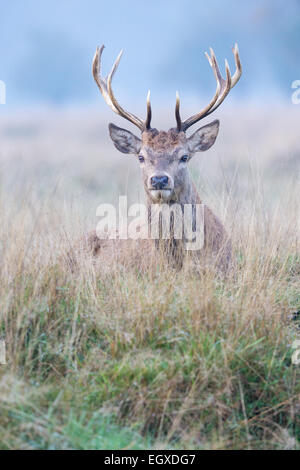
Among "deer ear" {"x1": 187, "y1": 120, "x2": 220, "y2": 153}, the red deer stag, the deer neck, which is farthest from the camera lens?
"deer ear" {"x1": 187, "y1": 120, "x2": 220, "y2": 153}

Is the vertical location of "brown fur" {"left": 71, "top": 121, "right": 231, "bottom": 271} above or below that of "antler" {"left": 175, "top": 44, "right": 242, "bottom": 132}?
below

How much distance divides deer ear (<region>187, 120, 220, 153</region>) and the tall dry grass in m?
1.41

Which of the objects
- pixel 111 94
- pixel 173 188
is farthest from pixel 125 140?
pixel 173 188

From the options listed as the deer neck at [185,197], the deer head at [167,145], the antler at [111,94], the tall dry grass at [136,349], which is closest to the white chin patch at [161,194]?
the deer head at [167,145]

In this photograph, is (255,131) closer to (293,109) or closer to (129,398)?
(293,109)

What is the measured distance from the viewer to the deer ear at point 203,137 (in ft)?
20.7

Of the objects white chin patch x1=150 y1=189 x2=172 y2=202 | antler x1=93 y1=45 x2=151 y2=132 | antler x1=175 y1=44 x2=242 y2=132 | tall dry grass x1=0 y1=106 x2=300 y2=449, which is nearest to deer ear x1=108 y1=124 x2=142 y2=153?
antler x1=93 y1=45 x2=151 y2=132

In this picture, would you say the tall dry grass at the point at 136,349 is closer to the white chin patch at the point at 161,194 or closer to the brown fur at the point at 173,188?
the brown fur at the point at 173,188

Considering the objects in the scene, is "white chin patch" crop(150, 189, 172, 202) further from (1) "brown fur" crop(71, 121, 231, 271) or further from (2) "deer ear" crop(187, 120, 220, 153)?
(2) "deer ear" crop(187, 120, 220, 153)

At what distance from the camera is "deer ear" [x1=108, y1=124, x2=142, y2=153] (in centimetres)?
633

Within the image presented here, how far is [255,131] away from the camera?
83.2 feet

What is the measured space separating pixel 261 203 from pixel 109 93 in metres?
1.96
